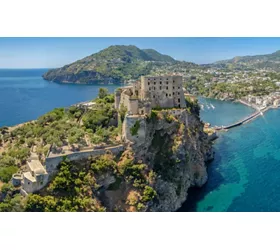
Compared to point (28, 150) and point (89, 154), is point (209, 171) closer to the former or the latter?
point (89, 154)

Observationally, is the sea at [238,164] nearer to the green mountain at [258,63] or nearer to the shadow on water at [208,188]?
the shadow on water at [208,188]

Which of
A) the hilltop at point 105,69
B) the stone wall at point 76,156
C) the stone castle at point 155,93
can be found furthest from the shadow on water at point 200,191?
the hilltop at point 105,69

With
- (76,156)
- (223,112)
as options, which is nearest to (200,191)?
(76,156)

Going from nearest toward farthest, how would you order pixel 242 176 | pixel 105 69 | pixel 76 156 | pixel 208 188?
pixel 76 156, pixel 208 188, pixel 242 176, pixel 105 69

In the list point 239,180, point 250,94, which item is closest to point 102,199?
point 239,180

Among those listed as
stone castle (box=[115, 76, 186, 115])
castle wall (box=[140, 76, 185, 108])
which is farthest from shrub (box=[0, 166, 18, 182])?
castle wall (box=[140, 76, 185, 108])

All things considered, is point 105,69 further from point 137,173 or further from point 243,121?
point 137,173
